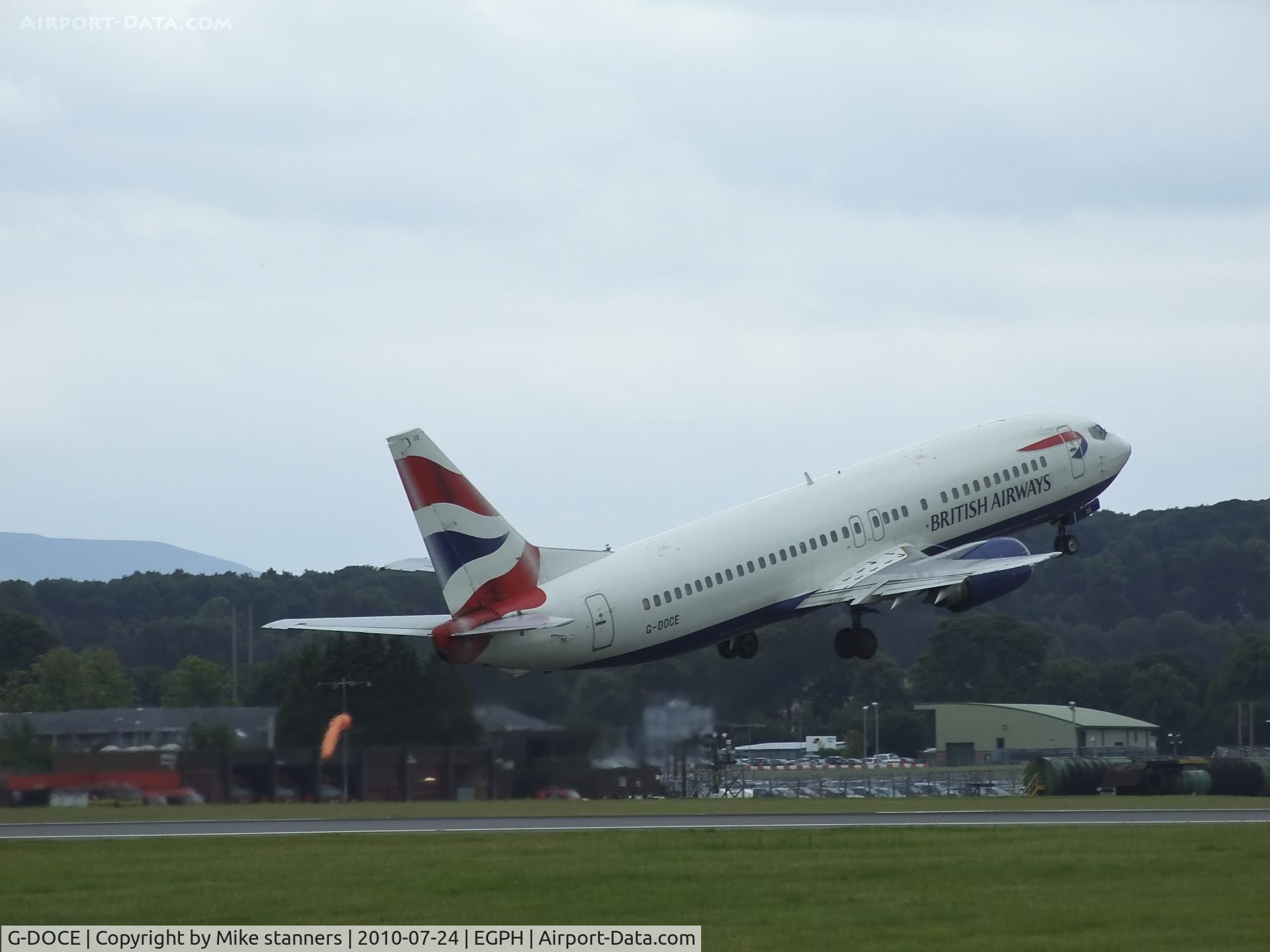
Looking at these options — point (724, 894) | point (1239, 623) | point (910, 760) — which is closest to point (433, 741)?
point (724, 894)

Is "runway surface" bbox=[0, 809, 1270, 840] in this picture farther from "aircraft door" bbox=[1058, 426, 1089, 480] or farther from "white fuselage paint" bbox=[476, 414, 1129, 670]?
"aircraft door" bbox=[1058, 426, 1089, 480]

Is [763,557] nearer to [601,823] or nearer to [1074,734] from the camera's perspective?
[601,823]

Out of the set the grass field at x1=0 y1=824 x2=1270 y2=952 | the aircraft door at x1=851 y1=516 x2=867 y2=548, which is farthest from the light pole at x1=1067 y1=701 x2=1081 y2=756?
the grass field at x1=0 y1=824 x2=1270 y2=952

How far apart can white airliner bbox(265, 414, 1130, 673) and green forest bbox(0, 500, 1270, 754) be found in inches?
212

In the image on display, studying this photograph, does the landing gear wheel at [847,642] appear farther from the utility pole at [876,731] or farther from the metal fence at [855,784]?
the utility pole at [876,731]

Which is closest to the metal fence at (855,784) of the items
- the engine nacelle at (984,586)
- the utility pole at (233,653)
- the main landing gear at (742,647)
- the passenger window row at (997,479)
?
the main landing gear at (742,647)

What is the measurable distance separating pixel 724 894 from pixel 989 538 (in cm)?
3425

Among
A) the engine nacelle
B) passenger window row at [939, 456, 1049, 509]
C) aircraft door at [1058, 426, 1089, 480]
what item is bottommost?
the engine nacelle

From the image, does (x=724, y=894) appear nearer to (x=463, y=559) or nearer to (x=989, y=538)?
(x=463, y=559)

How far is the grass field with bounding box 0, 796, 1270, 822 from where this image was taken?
204ft

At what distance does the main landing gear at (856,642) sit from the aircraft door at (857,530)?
11.9 feet

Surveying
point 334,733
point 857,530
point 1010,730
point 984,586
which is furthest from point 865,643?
point 1010,730

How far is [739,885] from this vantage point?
38.0 meters

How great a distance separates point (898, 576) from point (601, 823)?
13657 mm
